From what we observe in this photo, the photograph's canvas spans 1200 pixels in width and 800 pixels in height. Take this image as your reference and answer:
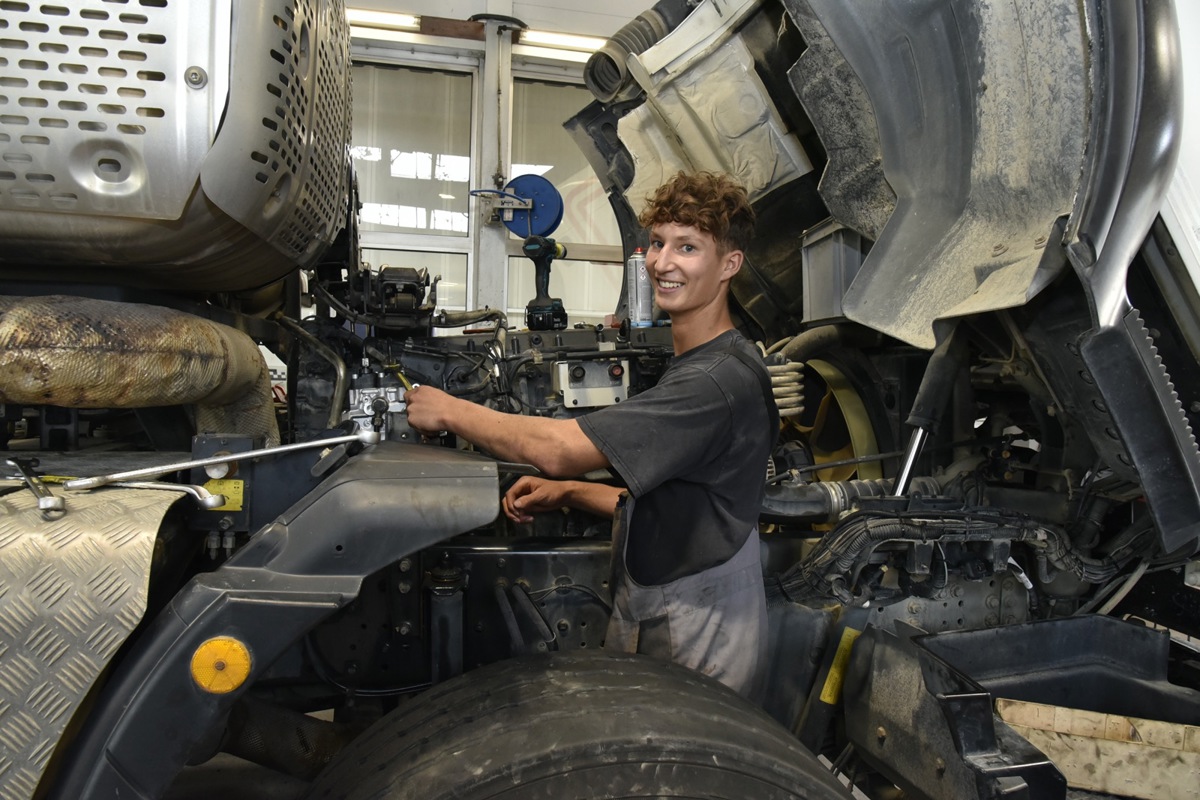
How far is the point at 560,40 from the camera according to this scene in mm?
6309

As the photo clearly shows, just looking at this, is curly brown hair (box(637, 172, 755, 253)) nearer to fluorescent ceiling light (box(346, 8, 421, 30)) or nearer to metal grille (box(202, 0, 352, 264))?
metal grille (box(202, 0, 352, 264))

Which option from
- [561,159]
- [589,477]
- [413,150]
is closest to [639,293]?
[589,477]

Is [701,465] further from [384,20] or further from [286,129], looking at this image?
[384,20]

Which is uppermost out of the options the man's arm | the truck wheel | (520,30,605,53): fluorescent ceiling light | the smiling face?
(520,30,605,53): fluorescent ceiling light


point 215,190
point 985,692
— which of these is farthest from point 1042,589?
point 215,190

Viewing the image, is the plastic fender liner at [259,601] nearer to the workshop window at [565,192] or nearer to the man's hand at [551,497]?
the man's hand at [551,497]

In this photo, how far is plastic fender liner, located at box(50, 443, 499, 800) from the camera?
2.90 feet

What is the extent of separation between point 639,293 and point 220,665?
208 centimetres

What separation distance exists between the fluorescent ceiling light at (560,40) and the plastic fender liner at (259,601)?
242 inches

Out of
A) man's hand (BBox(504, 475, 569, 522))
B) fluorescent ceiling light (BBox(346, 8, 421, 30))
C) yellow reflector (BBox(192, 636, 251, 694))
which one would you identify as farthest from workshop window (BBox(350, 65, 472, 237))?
yellow reflector (BBox(192, 636, 251, 694))

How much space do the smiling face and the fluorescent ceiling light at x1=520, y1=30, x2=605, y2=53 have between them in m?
5.38

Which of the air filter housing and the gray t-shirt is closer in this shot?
the air filter housing

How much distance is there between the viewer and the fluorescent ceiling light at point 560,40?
→ 20.5ft

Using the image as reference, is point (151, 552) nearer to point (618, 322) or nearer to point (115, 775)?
point (115, 775)
